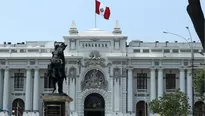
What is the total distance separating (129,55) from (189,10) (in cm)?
7352

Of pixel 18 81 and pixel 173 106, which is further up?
pixel 18 81

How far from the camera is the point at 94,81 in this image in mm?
77625

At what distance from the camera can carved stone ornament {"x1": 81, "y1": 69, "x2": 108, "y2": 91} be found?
77.2 m

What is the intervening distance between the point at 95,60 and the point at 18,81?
12.4 m

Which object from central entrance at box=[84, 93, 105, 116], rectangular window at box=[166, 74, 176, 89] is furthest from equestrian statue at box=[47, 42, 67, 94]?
rectangular window at box=[166, 74, 176, 89]

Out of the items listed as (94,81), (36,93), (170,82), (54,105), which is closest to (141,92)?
(170,82)

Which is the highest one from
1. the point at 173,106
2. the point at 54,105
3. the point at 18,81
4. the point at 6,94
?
the point at 18,81

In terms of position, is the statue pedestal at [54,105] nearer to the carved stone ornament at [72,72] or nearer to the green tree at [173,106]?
the green tree at [173,106]

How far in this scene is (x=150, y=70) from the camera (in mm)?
77500

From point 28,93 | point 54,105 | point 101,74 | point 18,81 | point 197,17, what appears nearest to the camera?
point 197,17

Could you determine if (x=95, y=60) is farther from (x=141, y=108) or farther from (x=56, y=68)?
(x=56, y=68)

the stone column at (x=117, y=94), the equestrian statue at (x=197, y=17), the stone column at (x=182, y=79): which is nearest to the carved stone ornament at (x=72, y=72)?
the stone column at (x=117, y=94)

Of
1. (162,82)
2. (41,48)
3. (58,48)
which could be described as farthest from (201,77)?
(41,48)

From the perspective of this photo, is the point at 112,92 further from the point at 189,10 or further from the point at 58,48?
the point at 189,10
